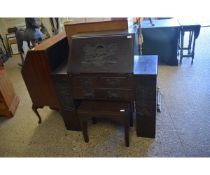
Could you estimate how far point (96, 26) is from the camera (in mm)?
1950

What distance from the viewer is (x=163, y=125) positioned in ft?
7.26

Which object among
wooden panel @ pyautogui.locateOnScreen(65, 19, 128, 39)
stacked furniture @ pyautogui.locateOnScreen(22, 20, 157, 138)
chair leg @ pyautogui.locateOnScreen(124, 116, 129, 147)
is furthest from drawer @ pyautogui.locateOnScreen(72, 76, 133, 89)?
wooden panel @ pyautogui.locateOnScreen(65, 19, 128, 39)

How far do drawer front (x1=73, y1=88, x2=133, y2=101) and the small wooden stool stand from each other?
0.23 feet

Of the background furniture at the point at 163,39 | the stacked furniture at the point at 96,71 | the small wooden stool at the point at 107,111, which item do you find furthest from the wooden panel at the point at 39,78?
the background furniture at the point at 163,39

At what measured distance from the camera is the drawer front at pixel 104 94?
5.88ft

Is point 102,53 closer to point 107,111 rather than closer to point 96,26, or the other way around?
point 96,26

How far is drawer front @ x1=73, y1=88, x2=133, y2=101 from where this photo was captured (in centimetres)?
179

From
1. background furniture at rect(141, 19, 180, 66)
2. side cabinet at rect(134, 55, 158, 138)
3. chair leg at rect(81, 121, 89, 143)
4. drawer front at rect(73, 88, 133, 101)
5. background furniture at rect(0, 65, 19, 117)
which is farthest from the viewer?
background furniture at rect(141, 19, 180, 66)

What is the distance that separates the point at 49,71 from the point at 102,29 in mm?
674

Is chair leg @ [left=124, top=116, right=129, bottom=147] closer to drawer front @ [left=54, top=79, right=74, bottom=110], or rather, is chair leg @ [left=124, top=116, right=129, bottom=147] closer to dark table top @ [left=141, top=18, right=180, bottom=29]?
drawer front @ [left=54, top=79, right=74, bottom=110]

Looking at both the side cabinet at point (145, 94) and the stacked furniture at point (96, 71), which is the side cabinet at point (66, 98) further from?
the side cabinet at point (145, 94)

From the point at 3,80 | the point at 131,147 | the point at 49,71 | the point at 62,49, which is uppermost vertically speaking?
the point at 62,49
